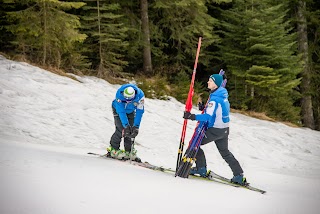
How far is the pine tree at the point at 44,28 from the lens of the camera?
41.0ft

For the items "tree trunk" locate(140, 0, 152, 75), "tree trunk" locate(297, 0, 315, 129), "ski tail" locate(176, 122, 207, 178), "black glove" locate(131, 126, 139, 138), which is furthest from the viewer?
"tree trunk" locate(297, 0, 315, 129)

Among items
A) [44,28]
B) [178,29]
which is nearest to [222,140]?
[44,28]

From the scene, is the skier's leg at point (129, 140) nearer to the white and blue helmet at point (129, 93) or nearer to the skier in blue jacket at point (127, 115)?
the skier in blue jacket at point (127, 115)

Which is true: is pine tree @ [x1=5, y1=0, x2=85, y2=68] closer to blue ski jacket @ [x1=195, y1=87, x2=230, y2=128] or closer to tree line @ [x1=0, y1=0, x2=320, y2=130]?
tree line @ [x1=0, y1=0, x2=320, y2=130]

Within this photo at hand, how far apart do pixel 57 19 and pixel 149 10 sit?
7.19 meters

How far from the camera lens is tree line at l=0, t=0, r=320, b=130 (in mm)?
13375

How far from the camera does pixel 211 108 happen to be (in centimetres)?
609

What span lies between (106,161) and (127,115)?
1.22 m

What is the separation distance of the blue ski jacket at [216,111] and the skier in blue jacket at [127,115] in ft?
4.66

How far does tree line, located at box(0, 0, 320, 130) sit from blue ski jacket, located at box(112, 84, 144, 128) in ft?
22.2

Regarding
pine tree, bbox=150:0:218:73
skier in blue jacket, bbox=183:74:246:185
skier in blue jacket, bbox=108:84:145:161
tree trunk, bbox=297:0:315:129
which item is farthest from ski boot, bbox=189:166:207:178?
tree trunk, bbox=297:0:315:129

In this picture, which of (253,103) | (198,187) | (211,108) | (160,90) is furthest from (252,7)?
(198,187)

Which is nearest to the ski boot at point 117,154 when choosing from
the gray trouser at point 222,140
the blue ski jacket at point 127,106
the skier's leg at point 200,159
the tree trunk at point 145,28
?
the blue ski jacket at point 127,106

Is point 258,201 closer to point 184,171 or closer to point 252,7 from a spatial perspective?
point 184,171
